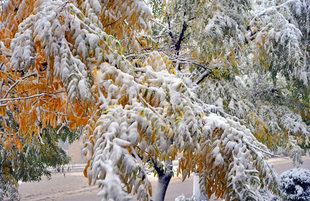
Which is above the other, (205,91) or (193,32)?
(193,32)

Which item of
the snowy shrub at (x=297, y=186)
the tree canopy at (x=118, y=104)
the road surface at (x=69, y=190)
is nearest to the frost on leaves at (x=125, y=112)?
the tree canopy at (x=118, y=104)

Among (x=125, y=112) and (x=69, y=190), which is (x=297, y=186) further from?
(x=69, y=190)

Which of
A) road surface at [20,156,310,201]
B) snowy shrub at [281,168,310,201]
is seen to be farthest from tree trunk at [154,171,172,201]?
road surface at [20,156,310,201]

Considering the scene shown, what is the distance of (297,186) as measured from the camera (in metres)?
7.35

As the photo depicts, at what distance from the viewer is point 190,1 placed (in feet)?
19.6

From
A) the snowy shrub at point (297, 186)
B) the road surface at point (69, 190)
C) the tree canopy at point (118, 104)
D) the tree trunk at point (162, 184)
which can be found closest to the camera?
the tree canopy at point (118, 104)

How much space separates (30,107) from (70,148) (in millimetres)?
21723

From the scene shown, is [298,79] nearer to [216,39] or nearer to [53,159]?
[216,39]

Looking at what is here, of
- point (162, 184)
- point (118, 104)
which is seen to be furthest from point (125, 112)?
point (162, 184)

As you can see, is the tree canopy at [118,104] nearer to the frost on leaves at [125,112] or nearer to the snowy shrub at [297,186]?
the frost on leaves at [125,112]

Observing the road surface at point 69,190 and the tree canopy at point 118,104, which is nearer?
the tree canopy at point 118,104

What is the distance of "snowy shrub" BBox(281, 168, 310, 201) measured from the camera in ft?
23.6

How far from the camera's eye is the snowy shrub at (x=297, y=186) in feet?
23.6

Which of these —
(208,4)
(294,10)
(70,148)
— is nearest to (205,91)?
(208,4)
